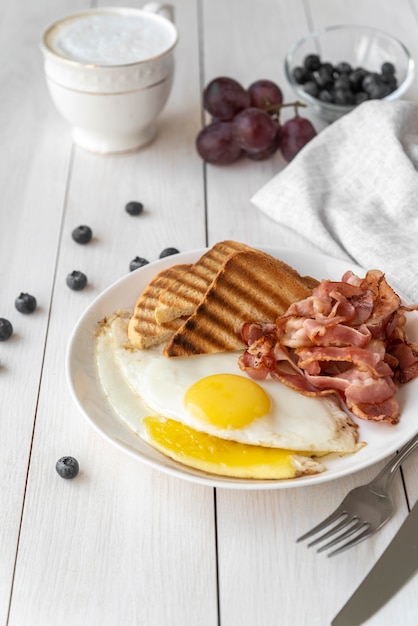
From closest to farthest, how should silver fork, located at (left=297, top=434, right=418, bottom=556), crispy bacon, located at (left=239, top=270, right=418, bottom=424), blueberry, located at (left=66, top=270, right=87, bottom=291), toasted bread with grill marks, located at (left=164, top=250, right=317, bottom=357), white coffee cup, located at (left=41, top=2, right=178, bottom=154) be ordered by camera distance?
silver fork, located at (left=297, top=434, right=418, bottom=556) < crispy bacon, located at (left=239, top=270, right=418, bottom=424) < toasted bread with grill marks, located at (left=164, top=250, right=317, bottom=357) < blueberry, located at (left=66, top=270, right=87, bottom=291) < white coffee cup, located at (left=41, top=2, right=178, bottom=154)

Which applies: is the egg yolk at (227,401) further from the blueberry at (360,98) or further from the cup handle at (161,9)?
the cup handle at (161,9)

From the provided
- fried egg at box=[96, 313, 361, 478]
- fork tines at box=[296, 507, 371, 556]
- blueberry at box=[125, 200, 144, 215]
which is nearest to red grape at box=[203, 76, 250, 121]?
blueberry at box=[125, 200, 144, 215]

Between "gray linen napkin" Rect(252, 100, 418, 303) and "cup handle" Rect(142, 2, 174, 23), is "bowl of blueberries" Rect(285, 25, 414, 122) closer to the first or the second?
"gray linen napkin" Rect(252, 100, 418, 303)

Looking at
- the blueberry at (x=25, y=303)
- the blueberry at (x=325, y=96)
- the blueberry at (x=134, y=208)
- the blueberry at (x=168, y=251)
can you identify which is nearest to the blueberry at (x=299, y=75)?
the blueberry at (x=325, y=96)

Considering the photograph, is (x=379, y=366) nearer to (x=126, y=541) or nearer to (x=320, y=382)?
(x=320, y=382)

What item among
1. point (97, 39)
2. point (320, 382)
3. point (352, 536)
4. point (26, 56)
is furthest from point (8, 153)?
point (352, 536)

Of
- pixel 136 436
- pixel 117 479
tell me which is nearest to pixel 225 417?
pixel 136 436

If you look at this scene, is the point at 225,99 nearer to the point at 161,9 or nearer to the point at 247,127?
the point at 247,127

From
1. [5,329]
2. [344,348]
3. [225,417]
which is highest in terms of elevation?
[344,348]
